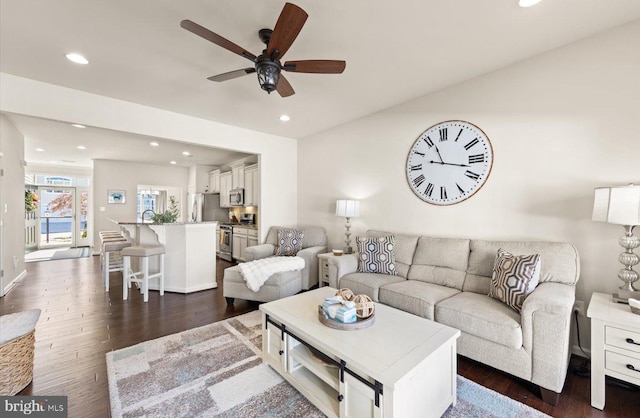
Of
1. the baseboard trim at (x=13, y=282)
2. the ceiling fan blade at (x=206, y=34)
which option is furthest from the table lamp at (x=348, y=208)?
the baseboard trim at (x=13, y=282)

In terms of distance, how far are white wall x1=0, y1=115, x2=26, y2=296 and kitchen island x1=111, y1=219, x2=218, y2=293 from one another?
172 centimetres

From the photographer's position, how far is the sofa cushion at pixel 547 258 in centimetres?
217

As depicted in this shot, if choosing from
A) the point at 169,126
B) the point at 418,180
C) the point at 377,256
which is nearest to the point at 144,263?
the point at 169,126

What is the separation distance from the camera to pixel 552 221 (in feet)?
8.05

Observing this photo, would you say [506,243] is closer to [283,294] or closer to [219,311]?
[283,294]

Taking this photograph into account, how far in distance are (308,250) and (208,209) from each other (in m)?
4.38

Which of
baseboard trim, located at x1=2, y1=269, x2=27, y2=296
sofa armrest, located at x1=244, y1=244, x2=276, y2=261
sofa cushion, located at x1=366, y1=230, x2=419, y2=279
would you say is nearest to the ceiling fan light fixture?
sofa cushion, located at x1=366, y1=230, x2=419, y2=279

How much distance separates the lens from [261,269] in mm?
3293

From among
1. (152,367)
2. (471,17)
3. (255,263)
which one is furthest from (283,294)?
(471,17)

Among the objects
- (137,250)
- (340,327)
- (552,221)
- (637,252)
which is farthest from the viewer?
(137,250)

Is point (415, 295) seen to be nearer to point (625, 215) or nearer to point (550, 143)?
point (625, 215)

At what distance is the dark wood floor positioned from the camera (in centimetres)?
181

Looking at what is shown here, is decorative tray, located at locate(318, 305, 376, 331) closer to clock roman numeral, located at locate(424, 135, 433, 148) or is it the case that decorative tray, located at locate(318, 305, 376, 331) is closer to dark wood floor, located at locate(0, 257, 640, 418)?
dark wood floor, located at locate(0, 257, 640, 418)

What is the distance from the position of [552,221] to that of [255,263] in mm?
3168
